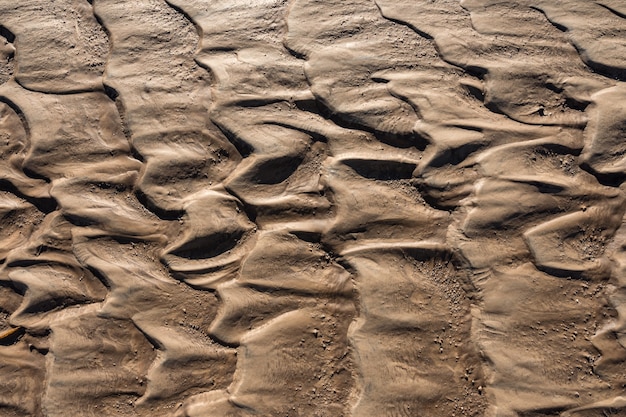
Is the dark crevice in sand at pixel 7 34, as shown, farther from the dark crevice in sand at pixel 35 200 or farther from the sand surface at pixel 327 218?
the dark crevice in sand at pixel 35 200

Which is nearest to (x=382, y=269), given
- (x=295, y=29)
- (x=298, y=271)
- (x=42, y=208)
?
(x=298, y=271)

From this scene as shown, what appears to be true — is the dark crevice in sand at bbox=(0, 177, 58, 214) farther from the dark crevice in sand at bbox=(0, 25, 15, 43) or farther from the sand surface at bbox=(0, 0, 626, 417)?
the dark crevice in sand at bbox=(0, 25, 15, 43)

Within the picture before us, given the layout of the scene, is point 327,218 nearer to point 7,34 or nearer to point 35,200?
point 35,200

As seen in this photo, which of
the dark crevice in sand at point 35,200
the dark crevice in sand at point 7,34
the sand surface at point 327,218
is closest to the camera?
the sand surface at point 327,218

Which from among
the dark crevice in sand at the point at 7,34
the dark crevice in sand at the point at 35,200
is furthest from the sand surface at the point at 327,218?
the dark crevice in sand at the point at 7,34

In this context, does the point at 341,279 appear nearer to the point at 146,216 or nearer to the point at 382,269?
the point at 382,269

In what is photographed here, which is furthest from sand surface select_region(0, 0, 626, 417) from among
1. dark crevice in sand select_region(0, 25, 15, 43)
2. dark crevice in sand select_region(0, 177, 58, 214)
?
dark crevice in sand select_region(0, 25, 15, 43)

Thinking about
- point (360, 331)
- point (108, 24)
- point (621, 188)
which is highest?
point (108, 24)

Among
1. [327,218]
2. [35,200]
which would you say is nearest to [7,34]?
[35,200]
